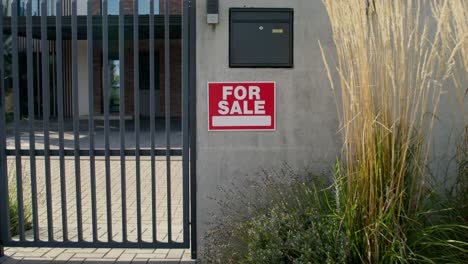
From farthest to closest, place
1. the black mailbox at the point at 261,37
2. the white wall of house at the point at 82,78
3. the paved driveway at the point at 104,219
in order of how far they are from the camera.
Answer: the white wall of house at the point at 82,78 → the paved driveway at the point at 104,219 → the black mailbox at the point at 261,37

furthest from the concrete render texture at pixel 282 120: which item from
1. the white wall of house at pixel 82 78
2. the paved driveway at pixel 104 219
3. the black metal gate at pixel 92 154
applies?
the white wall of house at pixel 82 78

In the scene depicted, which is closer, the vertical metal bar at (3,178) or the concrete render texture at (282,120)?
the concrete render texture at (282,120)

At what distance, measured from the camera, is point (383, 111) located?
3.47 m

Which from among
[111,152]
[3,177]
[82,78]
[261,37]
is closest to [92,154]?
[111,152]

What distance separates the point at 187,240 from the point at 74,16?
2.06m

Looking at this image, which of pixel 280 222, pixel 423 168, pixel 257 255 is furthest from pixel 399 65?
pixel 257 255

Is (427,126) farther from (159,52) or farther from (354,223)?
(159,52)

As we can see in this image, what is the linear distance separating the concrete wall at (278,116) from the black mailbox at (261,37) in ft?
0.16

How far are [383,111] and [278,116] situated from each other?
1.13 meters

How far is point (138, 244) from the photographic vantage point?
180 inches

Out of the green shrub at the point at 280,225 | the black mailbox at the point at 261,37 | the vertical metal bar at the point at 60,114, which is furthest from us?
the vertical metal bar at the point at 60,114

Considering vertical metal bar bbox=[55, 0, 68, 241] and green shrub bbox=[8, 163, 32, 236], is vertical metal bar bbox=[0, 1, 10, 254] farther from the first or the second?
vertical metal bar bbox=[55, 0, 68, 241]

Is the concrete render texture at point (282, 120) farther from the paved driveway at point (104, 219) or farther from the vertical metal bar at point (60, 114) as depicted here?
the vertical metal bar at point (60, 114)

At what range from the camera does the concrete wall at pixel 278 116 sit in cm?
439
